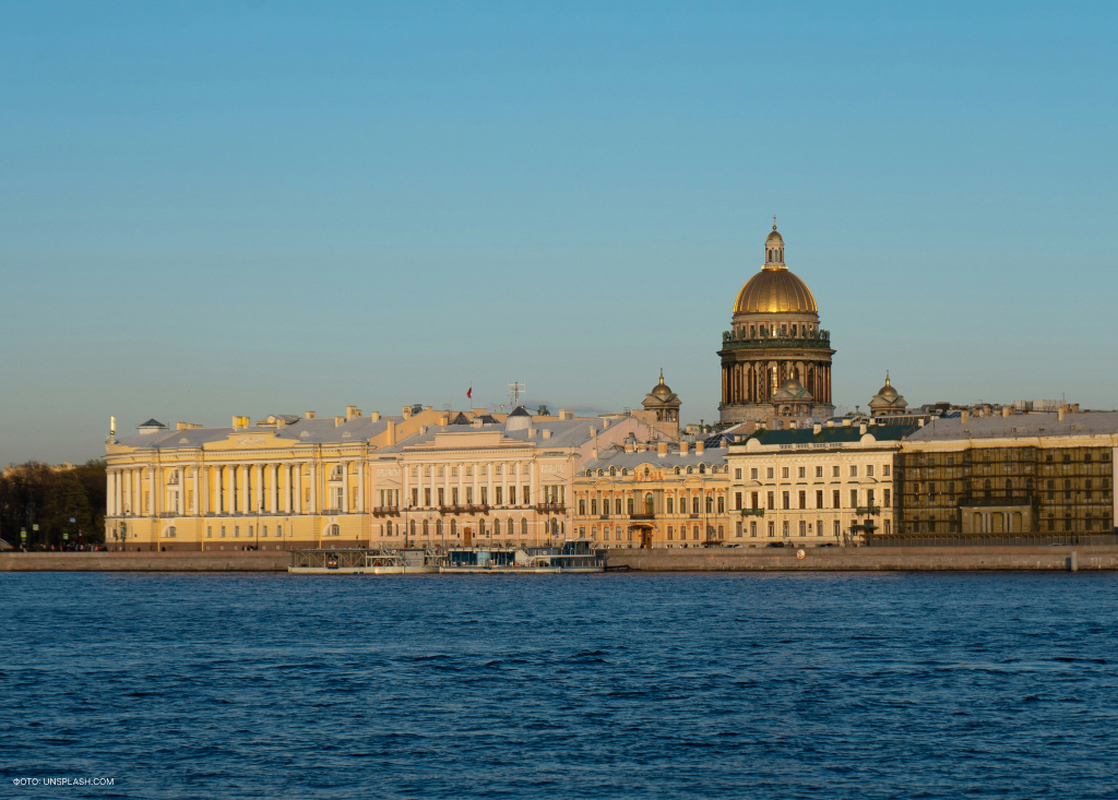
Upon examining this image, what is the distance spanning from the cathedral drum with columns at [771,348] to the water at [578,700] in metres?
59.5

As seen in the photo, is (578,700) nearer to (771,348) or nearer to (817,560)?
(817,560)

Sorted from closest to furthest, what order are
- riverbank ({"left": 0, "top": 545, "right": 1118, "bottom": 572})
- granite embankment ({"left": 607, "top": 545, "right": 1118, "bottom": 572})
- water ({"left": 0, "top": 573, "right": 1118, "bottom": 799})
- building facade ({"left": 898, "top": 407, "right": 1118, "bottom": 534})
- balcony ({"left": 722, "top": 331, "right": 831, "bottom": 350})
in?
1. water ({"left": 0, "top": 573, "right": 1118, "bottom": 799})
2. granite embankment ({"left": 607, "top": 545, "right": 1118, "bottom": 572})
3. riverbank ({"left": 0, "top": 545, "right": 1118, "bottom": 572})
4. building facade ({"left": 898, "top": 407, "right": 1118, "bottom": 534})
5. balcony ({"left": 722, "top": 331, "right": 831, "bottom": 350})

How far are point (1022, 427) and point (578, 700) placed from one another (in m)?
51.0

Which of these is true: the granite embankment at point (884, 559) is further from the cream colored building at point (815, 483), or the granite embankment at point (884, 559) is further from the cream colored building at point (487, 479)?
the cream colored building at point (487, 479)

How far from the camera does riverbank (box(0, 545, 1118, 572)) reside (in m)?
68.1

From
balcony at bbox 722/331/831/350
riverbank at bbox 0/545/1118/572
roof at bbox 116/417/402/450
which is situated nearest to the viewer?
riverbank at bbox 0/545/1118/572


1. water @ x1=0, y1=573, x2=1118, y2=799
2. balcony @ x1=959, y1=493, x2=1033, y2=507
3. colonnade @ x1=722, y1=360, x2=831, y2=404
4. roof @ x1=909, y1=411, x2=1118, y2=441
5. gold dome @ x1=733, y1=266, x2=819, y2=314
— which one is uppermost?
gold dome @ x1=733, y1=266, x2=819, y2=314

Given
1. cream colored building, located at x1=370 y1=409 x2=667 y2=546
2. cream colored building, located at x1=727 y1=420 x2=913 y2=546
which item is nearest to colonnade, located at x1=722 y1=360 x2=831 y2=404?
cream colored building, located at x1=370 y1=409 x2=667 y2=546

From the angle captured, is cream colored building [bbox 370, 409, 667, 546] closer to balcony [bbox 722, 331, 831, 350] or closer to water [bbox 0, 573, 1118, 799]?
balcony [bbox 722, 331, 831, 350]

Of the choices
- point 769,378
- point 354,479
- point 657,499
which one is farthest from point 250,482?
point 769,378

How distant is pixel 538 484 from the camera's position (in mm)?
92812

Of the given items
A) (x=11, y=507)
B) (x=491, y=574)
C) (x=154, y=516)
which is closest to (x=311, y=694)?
(x=491, y=574)

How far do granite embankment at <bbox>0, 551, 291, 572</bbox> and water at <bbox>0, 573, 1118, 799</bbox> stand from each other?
36.4 m

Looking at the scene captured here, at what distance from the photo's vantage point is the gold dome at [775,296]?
→ 115125 mm
